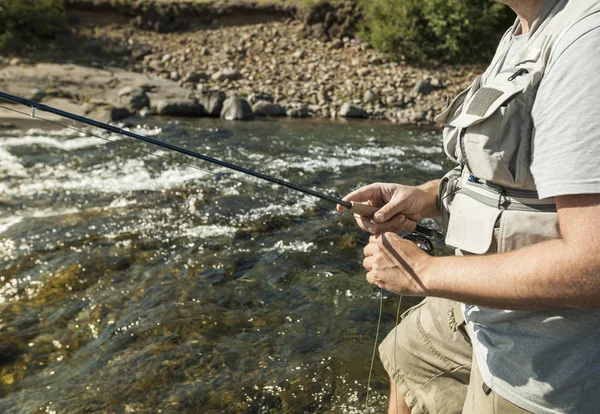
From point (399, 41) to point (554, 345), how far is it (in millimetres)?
17707

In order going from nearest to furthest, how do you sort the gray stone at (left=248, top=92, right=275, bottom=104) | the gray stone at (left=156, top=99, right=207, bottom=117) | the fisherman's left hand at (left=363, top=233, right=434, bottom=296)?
the fisherman's left hand at (left=363, top=233, right=434, bottom=296)
the gray stone at (left=156, top=99, right=207, bottom=117)
the gray stone at (left=248, top=92, right=275, bottom=104)

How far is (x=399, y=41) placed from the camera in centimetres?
1827

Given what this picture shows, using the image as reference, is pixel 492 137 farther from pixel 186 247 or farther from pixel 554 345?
pixel 186 247

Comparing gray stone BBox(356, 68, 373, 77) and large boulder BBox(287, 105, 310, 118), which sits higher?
gray stone BBox(356, 68, 373, 77)

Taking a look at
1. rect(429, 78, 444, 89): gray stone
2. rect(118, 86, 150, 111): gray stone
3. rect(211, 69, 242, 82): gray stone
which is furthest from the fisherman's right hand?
rect(211, 69, 242, 82): gray stone

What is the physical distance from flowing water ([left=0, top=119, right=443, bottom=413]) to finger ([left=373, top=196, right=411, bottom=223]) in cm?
150

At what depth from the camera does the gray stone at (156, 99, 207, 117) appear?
1380 cm

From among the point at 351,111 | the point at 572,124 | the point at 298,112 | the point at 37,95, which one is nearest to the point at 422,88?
the point at 351,111

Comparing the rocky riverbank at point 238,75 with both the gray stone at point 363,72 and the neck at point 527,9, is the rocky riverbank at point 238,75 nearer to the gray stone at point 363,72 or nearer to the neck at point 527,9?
the gray stone at point 363,72

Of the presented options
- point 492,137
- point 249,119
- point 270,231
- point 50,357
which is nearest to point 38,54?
point 249,119

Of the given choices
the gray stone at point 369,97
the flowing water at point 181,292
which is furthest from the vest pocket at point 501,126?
the gray stone at point 369,97

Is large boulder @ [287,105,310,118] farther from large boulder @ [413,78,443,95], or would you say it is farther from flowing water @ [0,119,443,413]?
flowing water @ [0,119,443,413]

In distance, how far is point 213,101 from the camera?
14086mm

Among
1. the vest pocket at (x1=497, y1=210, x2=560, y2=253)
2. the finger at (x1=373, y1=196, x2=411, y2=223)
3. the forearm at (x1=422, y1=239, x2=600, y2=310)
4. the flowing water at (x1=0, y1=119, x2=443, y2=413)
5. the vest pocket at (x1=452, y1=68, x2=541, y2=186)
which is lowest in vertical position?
the flowing water at (x1=0, y1=119, x2=443, y2=413)
